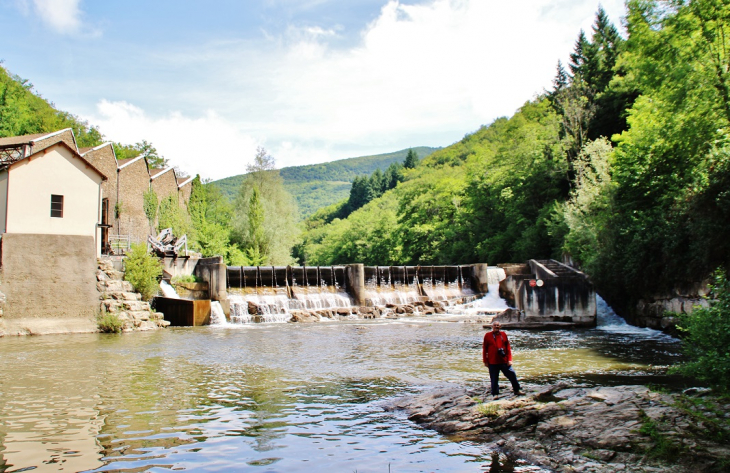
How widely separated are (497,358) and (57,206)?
73.4 ft

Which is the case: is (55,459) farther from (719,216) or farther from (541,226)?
(541,226)

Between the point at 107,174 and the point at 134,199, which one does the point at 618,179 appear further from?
the point at 134,199

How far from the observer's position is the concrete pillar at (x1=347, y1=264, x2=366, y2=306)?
31.7m

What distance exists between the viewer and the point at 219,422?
8609 millimetres

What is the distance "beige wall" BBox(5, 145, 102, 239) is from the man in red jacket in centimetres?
2122

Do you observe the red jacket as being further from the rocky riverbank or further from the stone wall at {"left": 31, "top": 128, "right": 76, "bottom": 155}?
the stone wall at {"left": 31, "top": 128, "right": 76, "bottom": 155}

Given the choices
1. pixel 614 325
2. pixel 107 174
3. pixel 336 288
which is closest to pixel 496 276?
pixel 336 288

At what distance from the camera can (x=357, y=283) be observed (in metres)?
32.0

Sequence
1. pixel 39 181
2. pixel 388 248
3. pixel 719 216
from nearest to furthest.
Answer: pixel 719 216 < pixel 39 181 < pixel 388 248

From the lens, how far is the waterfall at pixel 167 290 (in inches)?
1061

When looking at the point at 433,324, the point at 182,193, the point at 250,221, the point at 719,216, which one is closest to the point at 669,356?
the point at 719,216

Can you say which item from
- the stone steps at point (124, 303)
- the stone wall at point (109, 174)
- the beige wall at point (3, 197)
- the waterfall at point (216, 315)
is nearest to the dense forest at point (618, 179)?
the waterfall at point (216, 315)

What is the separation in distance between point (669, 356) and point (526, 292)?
32.4 ft

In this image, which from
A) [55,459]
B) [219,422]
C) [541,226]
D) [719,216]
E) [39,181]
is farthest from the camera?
[541,226]
